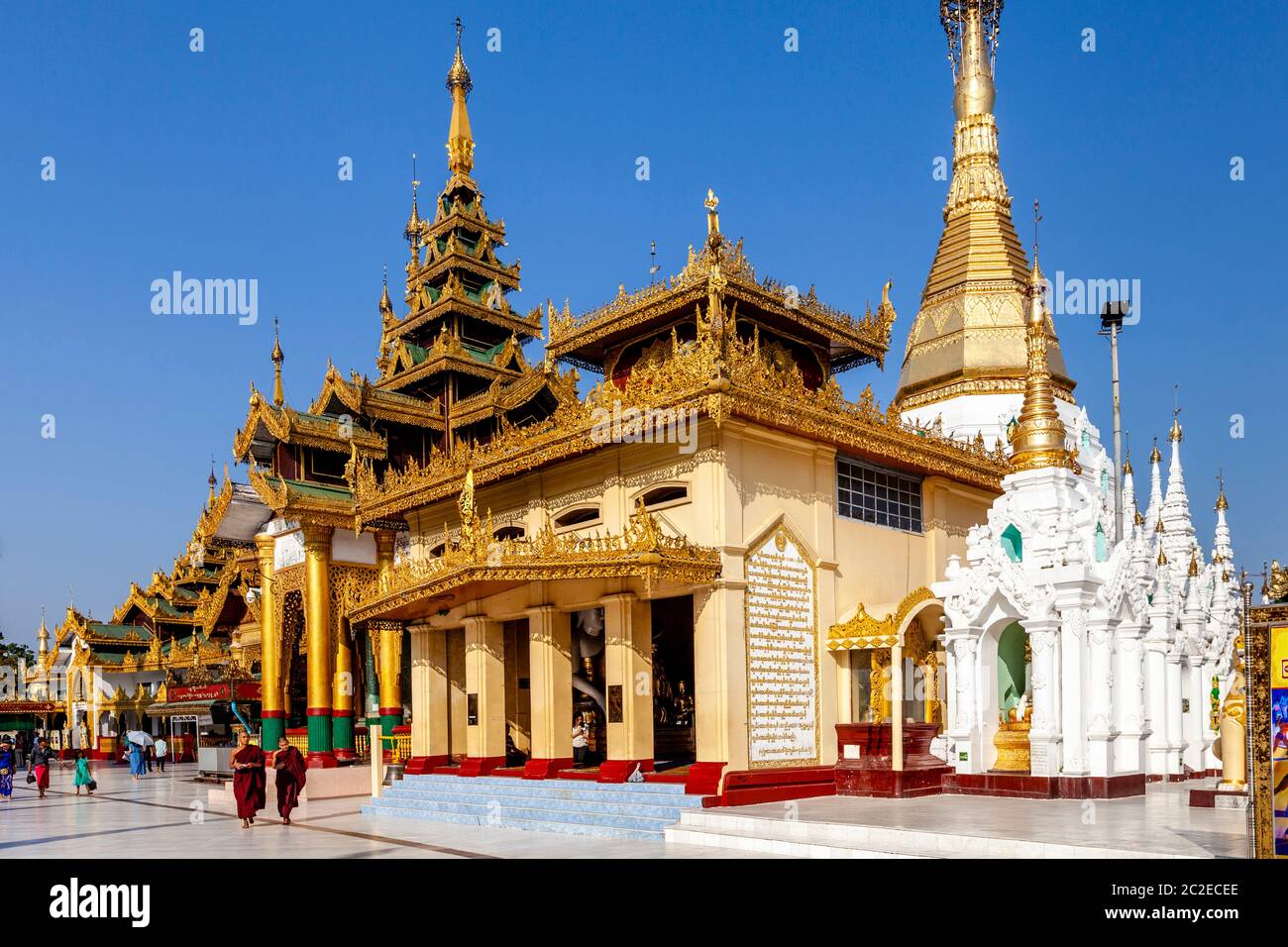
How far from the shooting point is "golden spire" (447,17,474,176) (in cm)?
3522

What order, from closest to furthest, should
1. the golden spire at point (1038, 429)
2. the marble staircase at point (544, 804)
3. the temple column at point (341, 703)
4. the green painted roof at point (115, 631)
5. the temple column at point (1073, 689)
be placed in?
the marble staircase at point (544, 804) < the temple column at point (1073, 689) < the golden spire at point (1038, 429) < the temple column at point (341, 703) < the green painted roof at point (115, 631)

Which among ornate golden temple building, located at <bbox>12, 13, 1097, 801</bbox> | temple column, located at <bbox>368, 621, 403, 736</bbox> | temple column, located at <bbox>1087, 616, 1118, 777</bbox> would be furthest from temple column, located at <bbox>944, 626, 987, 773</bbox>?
temple column, located at <bbox>368, 621, 403, 736</bbox>

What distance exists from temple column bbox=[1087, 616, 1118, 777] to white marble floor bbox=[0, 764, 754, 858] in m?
6.49

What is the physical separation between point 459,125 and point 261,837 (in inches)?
923

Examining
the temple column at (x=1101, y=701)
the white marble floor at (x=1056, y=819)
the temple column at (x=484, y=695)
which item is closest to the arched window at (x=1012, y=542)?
the temple column at (x=1101, y=701)

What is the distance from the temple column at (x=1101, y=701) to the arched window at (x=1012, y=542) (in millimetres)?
2512

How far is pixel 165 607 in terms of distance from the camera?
52.1 meters

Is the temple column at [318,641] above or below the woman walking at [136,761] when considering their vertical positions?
above

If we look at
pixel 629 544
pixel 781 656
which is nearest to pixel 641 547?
pixel 629 544

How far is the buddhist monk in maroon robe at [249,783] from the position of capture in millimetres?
19625

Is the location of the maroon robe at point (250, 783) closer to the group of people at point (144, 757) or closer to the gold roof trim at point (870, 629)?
the gold roof trim at point (870, 629)

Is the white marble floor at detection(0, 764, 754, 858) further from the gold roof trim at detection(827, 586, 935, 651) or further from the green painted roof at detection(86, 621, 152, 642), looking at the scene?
the green painted roof at detection(86, 621, 152, 642)

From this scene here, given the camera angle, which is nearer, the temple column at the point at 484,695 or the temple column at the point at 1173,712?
the temple column at the point at 1173,712

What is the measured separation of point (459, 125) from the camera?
35656 mm
